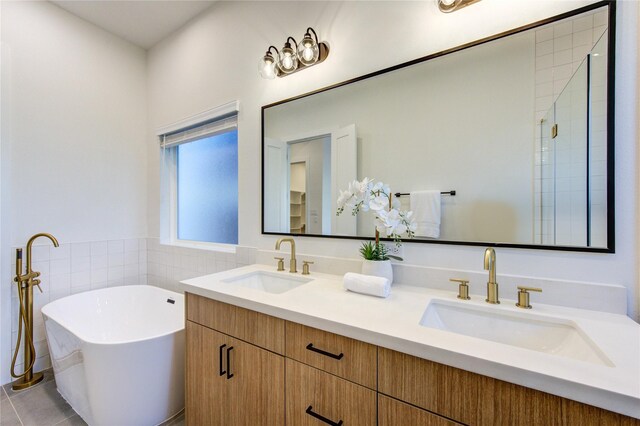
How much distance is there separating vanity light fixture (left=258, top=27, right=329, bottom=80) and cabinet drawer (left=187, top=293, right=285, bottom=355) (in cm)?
141

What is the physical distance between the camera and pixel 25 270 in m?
1.96

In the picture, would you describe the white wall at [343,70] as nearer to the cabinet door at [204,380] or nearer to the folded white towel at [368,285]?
the folded white towel at [368,285]

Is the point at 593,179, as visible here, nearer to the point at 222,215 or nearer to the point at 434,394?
the point at 434,394

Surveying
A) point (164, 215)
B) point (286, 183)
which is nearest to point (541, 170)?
point (286, 183)

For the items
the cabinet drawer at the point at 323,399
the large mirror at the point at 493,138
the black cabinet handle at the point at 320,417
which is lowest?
the black cabinet handle at the point at 320,417

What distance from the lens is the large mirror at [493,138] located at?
959mm

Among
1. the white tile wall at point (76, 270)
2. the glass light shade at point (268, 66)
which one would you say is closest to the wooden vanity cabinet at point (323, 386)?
the glass light shade at point (268, 66)

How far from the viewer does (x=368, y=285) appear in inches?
43.7

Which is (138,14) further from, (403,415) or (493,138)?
(403,415)

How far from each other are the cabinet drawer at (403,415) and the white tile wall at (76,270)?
105 inches

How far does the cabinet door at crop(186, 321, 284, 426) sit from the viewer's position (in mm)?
1034

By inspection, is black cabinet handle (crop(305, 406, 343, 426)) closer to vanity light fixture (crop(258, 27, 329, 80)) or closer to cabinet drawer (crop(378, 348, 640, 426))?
cabinet drawer (crop(378, 348, 640, 426))

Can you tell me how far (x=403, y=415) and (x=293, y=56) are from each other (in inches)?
71.7

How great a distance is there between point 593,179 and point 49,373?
353 cm
